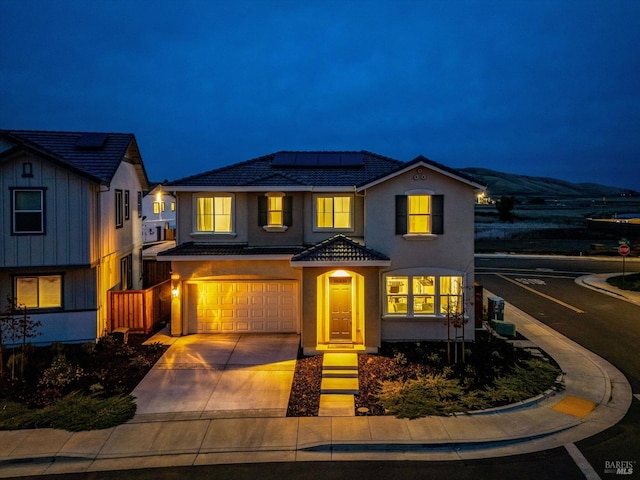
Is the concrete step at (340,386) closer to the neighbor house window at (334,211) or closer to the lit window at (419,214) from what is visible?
the lit window at (419,214)

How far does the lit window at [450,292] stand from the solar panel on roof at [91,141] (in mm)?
14523

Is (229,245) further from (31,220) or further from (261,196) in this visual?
(31,220)

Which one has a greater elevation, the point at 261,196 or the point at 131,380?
the point at 261,196

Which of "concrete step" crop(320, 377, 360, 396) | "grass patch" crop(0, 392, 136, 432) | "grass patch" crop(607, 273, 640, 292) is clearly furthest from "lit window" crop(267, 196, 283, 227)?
"grass patch" crop(607, 273, 640, 292)

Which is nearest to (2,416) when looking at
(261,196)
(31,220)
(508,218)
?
(31,220)

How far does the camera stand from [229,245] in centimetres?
1661

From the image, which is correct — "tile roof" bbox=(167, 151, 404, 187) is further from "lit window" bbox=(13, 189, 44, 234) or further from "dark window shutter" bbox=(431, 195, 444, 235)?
"lit window" bbox=(13, 189, 44, 234)

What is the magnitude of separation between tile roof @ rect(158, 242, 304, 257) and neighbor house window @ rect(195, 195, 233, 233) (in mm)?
675

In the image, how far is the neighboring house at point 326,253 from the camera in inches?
567

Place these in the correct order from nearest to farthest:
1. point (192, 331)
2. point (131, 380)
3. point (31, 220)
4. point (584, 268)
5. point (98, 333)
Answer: point (131, 380), point (31, 220), point (98, 333), point (192, 331), point (584, 268)

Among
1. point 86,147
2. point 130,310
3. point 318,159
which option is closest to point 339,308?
point 318,159

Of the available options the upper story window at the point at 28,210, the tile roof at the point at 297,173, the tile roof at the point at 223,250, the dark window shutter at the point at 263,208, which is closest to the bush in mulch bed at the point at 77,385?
the tile roof at the point at 223,250

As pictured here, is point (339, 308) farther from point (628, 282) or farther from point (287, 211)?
point (628, 282)

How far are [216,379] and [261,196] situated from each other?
7122mm
